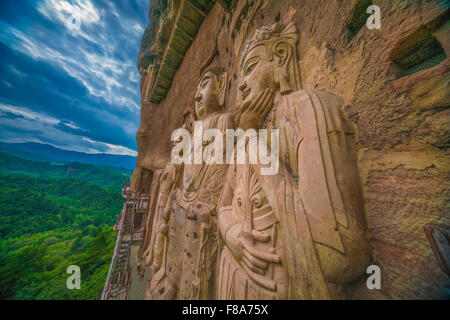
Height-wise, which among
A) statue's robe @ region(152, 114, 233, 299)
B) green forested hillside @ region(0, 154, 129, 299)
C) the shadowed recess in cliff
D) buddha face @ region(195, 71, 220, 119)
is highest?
buddha face @ region(195, 71, 220, 119)

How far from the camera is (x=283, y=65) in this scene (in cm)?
113

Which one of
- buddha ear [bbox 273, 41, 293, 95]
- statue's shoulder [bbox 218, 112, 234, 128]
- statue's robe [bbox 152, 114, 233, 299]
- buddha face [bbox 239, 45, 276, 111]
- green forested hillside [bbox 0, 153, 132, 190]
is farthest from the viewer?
green forested hillside [bbox 0, 153, 132, 190]

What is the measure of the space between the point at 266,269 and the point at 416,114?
89cm

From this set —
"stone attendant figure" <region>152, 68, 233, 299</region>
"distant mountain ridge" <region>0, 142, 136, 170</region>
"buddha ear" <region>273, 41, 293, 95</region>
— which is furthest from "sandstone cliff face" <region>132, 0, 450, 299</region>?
"distant mountain ridge" <region>0, 142, 136, 170</region>

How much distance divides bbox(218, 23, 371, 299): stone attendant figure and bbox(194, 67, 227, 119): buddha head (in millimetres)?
1378

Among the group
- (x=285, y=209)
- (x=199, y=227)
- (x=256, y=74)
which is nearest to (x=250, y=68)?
(x=256, y=74)

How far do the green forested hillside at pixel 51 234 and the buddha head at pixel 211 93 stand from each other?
871cm

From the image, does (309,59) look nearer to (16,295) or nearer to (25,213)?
(16,295)

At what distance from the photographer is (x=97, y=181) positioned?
61.1ft

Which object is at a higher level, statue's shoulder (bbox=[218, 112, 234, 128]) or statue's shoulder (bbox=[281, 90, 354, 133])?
statue's shoulder (bbox=[218, 112, 234, 128])

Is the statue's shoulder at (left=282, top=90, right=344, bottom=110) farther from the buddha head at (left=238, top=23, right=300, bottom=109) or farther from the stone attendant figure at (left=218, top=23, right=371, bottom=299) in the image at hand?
the buddha head at (left=238, top=23, right=300, bottom=109)

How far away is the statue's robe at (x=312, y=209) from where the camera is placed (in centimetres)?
59

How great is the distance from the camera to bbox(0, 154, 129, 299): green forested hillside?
692 cm

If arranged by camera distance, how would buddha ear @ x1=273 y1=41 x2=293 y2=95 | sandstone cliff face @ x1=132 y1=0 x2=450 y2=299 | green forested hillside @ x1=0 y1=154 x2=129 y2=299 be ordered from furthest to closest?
green forested hillside @ x1=0 y1=154 x2=129 y2=299 → buddha ear @ x1=273 y1=41 x2=293 y2=95 → sandstone cliff face @ x1=132 y1=0 x2=450 y2=299
